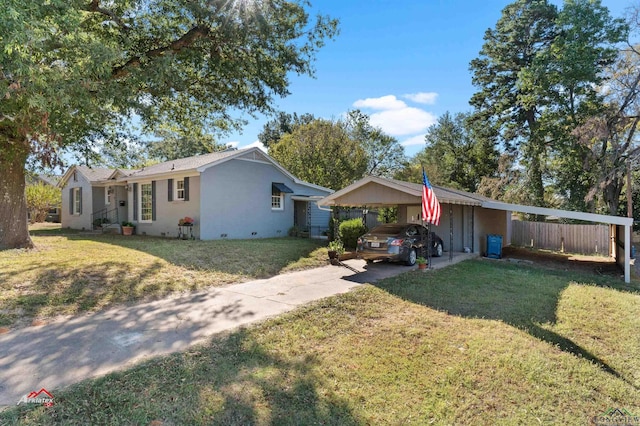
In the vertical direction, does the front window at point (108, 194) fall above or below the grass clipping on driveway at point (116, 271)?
above

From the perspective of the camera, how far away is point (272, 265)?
33.6 ft

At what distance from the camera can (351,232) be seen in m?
15.0

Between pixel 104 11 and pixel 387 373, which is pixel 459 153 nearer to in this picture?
pixel 104 11

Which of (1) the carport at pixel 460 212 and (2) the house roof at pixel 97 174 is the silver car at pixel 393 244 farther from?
(2) the house roof at pixel 97 174

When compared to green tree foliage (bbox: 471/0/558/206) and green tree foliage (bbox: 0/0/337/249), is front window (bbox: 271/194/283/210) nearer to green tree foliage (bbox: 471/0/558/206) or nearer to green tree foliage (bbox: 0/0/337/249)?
green tree foliage (bbox: 0/0/337/249)

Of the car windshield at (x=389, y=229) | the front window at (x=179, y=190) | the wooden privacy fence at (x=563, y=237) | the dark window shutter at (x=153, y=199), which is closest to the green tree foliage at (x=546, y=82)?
the wooden privacy fence at (x=563, y=237)

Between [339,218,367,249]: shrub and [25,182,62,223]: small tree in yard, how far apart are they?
82.1ft

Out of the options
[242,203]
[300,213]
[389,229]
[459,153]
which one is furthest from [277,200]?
[459,153]

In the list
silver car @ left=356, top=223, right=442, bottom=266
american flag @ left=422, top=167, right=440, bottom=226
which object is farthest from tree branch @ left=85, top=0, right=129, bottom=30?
american flag @ left=422, top=167, right=440, bottom=226

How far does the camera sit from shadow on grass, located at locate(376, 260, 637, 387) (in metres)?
5.93

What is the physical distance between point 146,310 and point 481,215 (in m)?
15.2

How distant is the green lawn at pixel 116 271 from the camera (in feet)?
19.9

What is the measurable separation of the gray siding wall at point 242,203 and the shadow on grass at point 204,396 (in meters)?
11.7

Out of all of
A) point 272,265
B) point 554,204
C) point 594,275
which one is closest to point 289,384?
point 272,265
